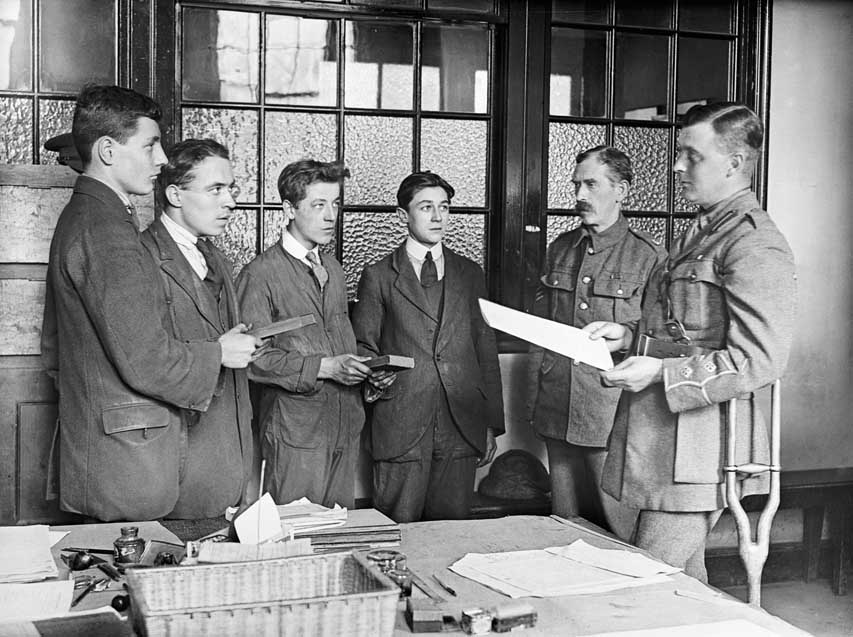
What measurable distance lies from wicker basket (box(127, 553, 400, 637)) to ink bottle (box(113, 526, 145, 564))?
49 centimetres

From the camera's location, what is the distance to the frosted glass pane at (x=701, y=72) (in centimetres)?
523

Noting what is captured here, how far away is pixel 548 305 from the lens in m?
4.39

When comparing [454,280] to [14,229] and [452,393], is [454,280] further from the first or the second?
[14,229]

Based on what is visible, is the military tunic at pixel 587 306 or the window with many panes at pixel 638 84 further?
the window with many panes at pixel 638 84

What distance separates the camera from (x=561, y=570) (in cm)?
216

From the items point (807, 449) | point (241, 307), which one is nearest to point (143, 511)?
point (241, 307)

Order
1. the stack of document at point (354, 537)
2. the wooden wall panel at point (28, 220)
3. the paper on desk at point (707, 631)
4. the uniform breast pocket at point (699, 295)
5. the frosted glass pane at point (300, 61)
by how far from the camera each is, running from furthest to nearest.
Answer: the frosted glass pane at point (300, 61)
the wooden wall panel at point (28, 220)
the uniform breast pocket at point (699, 295)
the stack of document at point (354, 537)
the paper on desk at point (707, 631)

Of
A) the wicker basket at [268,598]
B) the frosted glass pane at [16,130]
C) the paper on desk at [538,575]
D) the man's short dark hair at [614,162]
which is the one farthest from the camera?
the frosted glass pane at [16,130]

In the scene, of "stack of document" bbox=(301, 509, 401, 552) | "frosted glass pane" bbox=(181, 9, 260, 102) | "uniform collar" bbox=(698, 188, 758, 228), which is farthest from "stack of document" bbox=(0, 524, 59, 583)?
"frosted glass pane" bbox=(181, 9, 260, 102)

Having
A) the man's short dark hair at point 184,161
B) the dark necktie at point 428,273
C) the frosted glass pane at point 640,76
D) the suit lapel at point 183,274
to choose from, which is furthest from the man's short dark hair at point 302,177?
the frosted glass pane at point 640,76

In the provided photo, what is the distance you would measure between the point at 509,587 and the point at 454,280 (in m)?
2.48

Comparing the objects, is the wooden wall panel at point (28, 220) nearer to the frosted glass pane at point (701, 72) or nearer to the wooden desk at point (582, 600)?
the wooden desk at point (582, 600)

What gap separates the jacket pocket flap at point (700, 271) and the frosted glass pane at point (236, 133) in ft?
8.17

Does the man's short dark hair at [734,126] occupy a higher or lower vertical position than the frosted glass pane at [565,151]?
lower
